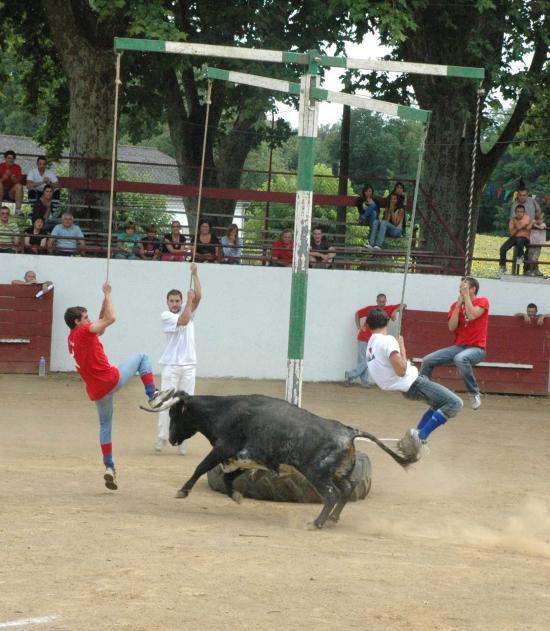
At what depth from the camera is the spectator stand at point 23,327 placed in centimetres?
1997

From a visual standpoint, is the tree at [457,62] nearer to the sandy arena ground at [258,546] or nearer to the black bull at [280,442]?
the sandy arena ground at [258,546]

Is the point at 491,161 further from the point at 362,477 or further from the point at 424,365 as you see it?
the point at 362,477

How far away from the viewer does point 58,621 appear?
620 cm

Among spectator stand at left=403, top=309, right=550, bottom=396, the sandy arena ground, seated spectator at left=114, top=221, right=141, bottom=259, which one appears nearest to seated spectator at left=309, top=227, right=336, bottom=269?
spectator stand at left=403, top=309, right=550, bottom=396

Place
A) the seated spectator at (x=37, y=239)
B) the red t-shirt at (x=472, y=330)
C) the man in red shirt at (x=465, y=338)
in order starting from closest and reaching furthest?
1. the man in red shirt at (x=465, y=338)
2. the red t-shirt at (x=472, y=330)
3. the seated spectator at (x=37, y=239)

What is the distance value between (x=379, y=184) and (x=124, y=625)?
153 ft

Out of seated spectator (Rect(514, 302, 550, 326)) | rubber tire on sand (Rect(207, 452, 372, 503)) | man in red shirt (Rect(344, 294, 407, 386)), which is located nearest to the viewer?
rubber tire on sand (Rect(207, 452, 372, 503))

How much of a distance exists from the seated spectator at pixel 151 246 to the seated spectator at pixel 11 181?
2.29m

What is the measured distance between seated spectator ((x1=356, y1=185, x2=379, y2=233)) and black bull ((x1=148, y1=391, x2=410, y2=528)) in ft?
40.9

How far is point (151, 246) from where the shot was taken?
2127 cm

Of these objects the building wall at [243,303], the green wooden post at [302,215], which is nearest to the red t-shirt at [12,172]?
the building wall at [243,303]

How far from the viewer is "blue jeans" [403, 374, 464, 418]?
37.0 ft

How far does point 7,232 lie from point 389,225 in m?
6.81

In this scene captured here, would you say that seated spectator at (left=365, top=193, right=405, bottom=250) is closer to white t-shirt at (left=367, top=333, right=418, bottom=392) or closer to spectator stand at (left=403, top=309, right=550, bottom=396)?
spectator stand at (left=403, top=309, right=550, bottom=396)
